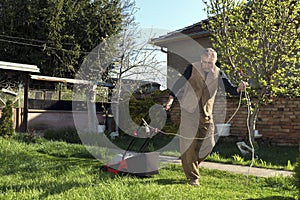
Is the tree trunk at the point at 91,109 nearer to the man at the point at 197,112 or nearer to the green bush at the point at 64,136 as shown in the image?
the green bush at the point at 64,136

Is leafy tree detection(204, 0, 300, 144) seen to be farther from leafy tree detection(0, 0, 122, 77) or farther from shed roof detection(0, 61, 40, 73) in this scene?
leafy tree detection(0, 0, 122, 77)

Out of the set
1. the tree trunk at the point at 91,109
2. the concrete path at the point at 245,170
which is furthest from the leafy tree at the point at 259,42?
the tree trunk at the point at 91,109

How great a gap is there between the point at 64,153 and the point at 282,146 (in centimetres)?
502

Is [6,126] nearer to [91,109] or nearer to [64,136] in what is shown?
[64,136]

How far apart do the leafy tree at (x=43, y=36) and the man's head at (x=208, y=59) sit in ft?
45.1

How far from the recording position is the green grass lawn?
11.0ft

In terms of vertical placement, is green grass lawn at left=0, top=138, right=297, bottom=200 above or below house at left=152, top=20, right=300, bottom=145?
below

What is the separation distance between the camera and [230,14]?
7.05 m

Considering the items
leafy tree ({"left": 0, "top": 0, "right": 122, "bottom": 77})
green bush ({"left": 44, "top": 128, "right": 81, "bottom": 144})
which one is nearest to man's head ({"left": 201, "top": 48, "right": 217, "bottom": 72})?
green bush ({"left": 44, "top": 128, "right": 81, "bottom": 144})

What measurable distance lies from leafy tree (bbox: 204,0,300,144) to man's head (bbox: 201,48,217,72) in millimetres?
2256

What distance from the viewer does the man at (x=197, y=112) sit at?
411cm

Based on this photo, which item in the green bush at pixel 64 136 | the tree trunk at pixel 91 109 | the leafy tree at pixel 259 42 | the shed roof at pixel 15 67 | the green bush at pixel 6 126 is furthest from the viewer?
the tree trunk at pixel 91 109

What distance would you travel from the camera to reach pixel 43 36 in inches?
690

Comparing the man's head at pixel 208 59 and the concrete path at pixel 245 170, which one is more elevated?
the man's head at pixel 208 59
